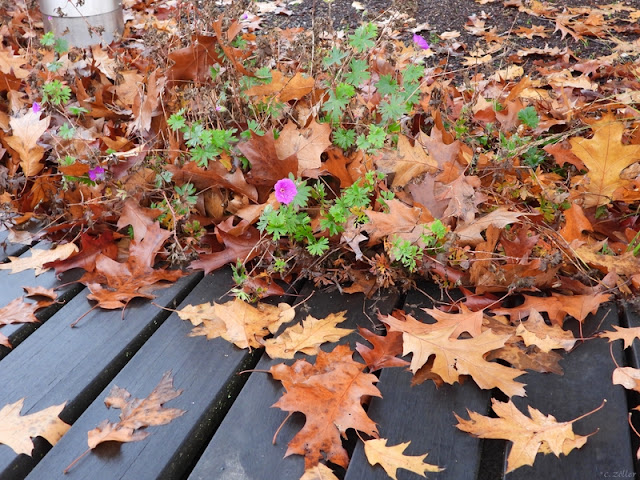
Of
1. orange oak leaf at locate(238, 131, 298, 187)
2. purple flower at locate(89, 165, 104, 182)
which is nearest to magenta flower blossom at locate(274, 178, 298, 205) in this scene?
orange oak leaf at locate(238, 131, 298, 187)

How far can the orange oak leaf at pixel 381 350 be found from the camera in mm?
1287

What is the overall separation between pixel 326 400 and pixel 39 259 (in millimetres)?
966

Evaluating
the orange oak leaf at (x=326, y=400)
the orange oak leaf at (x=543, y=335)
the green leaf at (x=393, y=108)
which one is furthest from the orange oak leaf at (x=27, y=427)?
the green leaf at (x=393, y=108)

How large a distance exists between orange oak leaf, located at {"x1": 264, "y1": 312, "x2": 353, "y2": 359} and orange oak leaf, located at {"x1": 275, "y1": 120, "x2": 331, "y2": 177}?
462 mm

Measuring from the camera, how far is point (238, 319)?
4.68 ft

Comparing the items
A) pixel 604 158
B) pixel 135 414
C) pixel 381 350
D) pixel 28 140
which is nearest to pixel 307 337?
pixel 381 350

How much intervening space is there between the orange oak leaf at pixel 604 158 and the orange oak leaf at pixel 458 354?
2.19ft

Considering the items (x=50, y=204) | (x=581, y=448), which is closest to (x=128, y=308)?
(x=50, y=204)

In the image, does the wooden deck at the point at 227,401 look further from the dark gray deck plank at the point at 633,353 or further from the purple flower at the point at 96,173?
the purple flower at the point at 96,173

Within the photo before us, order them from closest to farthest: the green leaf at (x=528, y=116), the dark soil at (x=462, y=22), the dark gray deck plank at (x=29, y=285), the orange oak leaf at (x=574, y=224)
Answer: the dark gray deck plank at (x=29, y=285)
the orange oak leaf at (x=574, y=224)
the green leaf at (x=528, y=116)
the dark soil at (x=462, y=22)

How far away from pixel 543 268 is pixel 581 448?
446mm

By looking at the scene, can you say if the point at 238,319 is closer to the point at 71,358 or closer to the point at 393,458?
the point at 71,358

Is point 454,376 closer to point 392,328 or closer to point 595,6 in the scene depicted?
point 392,328

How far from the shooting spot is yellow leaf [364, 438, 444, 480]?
107cm
